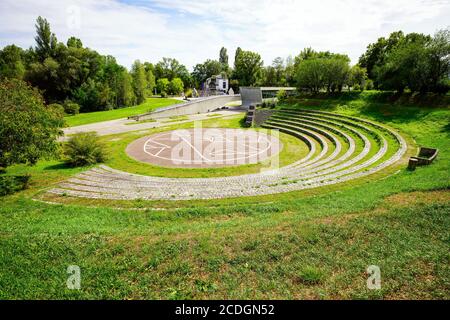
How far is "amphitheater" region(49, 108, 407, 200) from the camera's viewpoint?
15.9 metres

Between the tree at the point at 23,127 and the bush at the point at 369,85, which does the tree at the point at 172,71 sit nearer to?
the bush at the point at 369,85

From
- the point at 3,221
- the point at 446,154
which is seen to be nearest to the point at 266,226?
the point at 3,221

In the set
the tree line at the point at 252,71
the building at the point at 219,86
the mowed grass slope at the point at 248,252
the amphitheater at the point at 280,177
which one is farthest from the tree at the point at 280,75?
the mowed grass slope at the point at 248,252

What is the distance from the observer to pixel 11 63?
61.1m

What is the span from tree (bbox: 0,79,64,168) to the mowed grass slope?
589 cm

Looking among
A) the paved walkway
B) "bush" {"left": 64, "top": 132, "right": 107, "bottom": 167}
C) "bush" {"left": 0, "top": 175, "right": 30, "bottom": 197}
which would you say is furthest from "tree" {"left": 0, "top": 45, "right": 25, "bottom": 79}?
"bush" {"left": 0, "top": 175, "right": 30, "bottom": 197}

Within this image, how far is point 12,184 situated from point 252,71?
79.4m

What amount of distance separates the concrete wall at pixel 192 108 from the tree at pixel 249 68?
18.9 meters

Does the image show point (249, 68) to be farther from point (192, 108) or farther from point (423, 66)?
point (423, 66)

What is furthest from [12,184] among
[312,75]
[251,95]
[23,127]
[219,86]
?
[219,86]

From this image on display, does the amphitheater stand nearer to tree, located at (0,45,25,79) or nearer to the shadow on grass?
the shadow on grass

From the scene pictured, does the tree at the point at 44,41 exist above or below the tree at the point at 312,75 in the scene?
above

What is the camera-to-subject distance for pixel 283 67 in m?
89.0

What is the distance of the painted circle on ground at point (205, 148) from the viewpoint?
2430 cm
